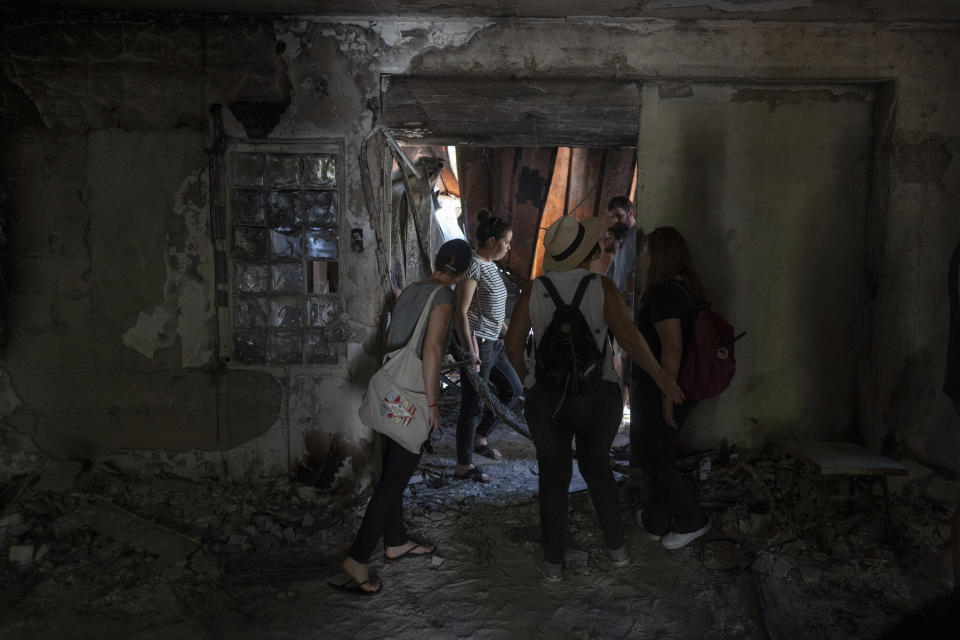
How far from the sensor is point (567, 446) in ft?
9.57

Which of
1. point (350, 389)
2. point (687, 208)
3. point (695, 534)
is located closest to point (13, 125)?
point (350, 389)

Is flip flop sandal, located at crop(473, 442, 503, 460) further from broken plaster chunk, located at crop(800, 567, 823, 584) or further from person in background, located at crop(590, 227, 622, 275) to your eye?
broken plaster chunk, located at crop(800, 567, 823, 584)

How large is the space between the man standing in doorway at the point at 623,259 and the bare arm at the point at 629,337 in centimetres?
189

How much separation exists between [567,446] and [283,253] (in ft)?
7.13

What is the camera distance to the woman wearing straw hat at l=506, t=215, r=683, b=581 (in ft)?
9.21

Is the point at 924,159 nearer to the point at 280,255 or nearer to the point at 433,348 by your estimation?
the point at 433,348

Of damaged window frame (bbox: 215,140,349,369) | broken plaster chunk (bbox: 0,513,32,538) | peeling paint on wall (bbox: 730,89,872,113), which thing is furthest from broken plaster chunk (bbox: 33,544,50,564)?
peeling paint on wall (bbox: 730,89,872,113)

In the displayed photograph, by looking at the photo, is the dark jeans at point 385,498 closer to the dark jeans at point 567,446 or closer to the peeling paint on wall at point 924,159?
the dark jeans at point 567,446

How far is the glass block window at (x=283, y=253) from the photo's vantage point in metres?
3.70

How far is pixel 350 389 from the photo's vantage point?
3.79 m

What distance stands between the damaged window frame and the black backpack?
1.58 metres

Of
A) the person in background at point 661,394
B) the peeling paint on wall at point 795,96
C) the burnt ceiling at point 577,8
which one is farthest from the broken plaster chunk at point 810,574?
the burnt ceiling at point 577,8

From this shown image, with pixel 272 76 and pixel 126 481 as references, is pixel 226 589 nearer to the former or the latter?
pixel 126 481

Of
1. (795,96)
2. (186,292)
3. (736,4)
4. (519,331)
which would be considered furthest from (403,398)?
(795,96)
